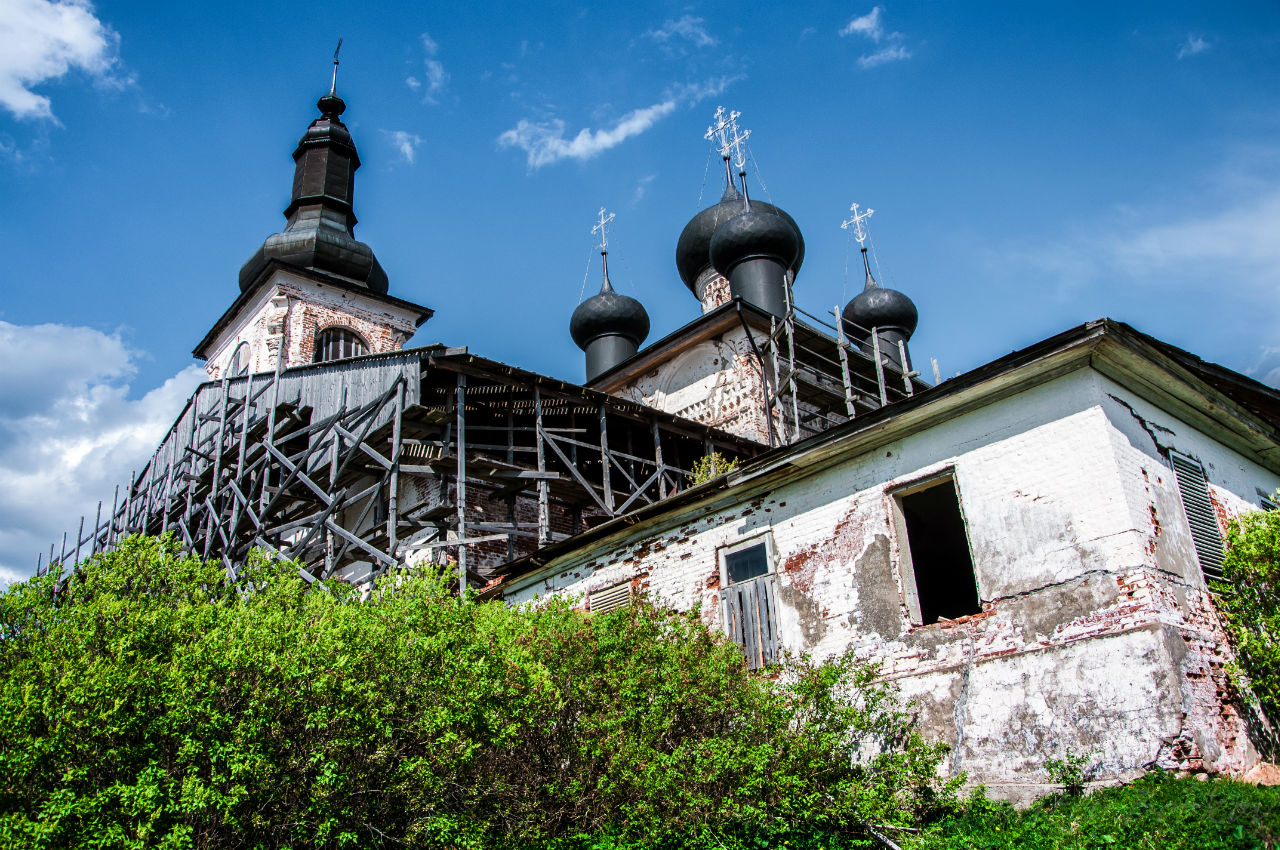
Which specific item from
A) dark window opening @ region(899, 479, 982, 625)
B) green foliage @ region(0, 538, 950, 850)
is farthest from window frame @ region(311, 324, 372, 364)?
green foliage @ region(0, 538, 950, 850)

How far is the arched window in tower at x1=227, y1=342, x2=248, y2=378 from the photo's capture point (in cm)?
2659

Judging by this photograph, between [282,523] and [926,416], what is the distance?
13.0m

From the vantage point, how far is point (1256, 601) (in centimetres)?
830

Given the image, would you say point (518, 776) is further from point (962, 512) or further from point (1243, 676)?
point (1243, 676)

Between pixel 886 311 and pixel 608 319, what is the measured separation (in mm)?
8237

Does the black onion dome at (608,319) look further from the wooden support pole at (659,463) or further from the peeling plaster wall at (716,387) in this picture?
the wooden support pole at (659,463)

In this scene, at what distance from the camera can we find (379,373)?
15.9m

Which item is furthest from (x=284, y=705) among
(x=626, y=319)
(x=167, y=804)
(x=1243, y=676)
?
(x=626, y=319)

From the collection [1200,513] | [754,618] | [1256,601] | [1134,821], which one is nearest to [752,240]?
[754,618]

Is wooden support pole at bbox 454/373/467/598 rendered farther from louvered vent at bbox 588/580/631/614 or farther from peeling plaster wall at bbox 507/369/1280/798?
peeling plaster wall at bbox 507/369/1280/798

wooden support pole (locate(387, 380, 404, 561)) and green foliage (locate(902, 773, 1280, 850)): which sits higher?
wooden support pole (locate(387, 380, 404, 561))

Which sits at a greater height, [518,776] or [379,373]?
[379,373]

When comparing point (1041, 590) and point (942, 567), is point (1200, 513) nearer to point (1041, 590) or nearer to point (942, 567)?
point (1041, 590)

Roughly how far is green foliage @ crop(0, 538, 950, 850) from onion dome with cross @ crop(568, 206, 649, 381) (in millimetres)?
20457
